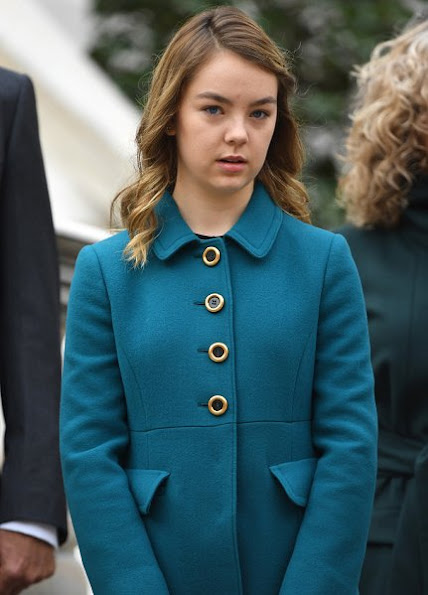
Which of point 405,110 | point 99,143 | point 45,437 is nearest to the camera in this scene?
point 45,437

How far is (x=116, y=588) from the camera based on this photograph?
8.07ft

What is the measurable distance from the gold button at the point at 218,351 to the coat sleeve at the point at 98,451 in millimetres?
182

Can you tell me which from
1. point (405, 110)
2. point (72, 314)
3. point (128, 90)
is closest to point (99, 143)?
point (128, 90)

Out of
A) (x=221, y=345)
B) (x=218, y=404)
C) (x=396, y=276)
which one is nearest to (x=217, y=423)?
(x=218, y=404)

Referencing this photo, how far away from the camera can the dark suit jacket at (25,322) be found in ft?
9.98

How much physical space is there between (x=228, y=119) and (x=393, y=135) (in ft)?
3.80

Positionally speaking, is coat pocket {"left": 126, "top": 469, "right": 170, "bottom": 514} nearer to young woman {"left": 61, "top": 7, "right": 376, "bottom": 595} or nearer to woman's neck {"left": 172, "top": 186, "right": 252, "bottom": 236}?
young woman {"left": 61, "top": 7, "right": 376, "bottom": 595}

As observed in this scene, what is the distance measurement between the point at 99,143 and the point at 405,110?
623 cm

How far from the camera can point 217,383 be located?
2.50 meters

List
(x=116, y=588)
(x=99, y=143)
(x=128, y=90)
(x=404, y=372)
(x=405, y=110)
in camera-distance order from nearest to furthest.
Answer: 1. (x=116, y=588)
2. (x=404, y=372)
3. (x=405, y=110)
4. (x=99, y=143)
5. (x=128, y=90)

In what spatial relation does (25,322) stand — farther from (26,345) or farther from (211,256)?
(211,256)

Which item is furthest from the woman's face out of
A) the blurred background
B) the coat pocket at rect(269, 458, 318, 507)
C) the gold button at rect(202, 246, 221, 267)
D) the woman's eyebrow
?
the blurred background

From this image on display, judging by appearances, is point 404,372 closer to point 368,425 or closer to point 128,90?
point 368,425

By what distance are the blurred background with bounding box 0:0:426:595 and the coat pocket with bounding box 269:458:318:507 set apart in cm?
581
